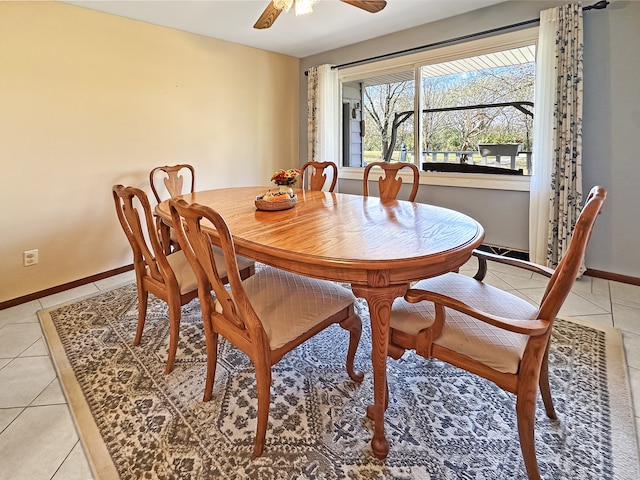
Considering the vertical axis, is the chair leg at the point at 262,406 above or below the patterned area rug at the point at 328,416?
above

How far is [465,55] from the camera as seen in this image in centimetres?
340

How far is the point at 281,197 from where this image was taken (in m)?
2.08

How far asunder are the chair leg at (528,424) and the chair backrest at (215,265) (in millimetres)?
872

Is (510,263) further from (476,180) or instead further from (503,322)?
(476,180)

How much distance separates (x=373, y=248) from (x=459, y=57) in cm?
299

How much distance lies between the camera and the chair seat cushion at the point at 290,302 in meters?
1.40

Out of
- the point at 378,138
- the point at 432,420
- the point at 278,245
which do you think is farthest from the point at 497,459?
the point at 378,138

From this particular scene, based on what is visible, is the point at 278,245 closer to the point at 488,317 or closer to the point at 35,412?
the point at 488,317

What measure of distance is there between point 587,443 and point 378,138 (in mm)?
3678

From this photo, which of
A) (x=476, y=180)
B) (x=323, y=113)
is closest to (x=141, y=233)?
(x=476, y=180)

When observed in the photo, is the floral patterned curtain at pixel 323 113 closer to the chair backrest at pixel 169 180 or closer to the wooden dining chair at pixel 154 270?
→ the chair backrest at pixel 169 180

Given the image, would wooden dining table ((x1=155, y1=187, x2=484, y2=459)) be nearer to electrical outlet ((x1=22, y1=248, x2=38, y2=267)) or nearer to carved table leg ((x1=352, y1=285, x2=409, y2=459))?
carved table leg ((x1=352, y1=285, x2=409, y2=459))

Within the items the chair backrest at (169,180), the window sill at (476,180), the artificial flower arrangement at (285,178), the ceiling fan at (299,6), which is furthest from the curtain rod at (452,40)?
the artificial flower arrangement at (285,178)

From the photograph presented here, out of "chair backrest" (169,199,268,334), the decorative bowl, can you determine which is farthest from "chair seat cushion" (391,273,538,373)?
the decorative bowl
